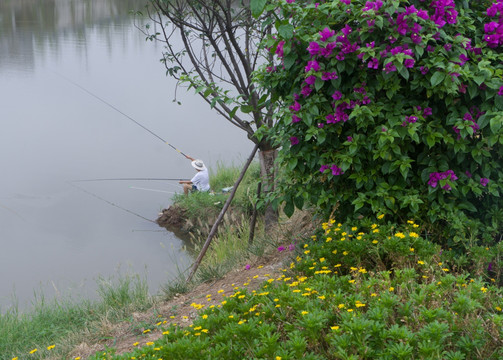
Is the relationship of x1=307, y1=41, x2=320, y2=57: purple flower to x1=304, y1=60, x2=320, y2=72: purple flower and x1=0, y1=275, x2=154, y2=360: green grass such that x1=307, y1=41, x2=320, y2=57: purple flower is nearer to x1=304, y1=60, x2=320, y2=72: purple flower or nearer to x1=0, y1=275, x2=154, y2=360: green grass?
x1=304, y1=60, x2=320, y2=72: purple flower

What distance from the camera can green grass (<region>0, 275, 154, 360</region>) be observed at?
4.88 m

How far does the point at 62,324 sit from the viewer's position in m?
5.57

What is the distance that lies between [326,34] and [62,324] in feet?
11.1

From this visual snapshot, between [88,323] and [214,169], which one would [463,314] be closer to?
[88,323]

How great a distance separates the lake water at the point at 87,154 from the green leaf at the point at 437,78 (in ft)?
11.1

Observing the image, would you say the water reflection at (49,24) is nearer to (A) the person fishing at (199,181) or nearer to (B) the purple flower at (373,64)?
(A) the person fishing at (199,181)

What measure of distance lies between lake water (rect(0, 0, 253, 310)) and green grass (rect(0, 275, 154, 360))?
0.69 meters

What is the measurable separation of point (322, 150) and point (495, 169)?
1.19m

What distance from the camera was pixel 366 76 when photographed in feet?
14.3

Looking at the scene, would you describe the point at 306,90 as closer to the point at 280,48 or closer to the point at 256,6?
the point at 280,48

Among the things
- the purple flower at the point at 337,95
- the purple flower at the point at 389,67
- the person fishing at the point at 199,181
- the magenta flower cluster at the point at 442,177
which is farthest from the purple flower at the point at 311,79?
the person fishing at the point at 199,181

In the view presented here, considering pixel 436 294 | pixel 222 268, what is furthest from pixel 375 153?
pixel 222 268

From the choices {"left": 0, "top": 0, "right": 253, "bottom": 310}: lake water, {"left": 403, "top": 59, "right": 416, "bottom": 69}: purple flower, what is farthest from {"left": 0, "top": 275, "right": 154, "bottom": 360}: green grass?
{"left": 403, "top": 59, "right": 416, "bottom": 69}: purple flower

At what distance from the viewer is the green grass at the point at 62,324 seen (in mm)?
4875
